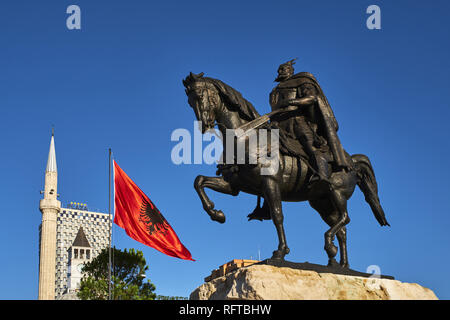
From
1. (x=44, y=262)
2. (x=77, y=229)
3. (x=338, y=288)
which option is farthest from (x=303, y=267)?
(x=77, y=229)

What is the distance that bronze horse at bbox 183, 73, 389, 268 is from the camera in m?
9.98

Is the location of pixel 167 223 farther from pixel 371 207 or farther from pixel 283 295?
pixel 283 295

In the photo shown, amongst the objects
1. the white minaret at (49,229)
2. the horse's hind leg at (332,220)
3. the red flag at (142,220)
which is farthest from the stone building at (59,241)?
the horse's hind leg at (332,220)

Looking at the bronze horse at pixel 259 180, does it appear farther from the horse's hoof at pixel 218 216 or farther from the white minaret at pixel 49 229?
the white minaret at pixel 49 229

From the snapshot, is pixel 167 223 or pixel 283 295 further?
pixel 167 223

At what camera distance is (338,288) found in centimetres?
955

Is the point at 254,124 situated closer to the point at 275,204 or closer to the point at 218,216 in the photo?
the point at 275,204

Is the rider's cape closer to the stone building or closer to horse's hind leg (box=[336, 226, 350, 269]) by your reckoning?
horse's hind leg (box=[336, 226, 350, 269])

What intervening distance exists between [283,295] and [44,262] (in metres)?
79.0

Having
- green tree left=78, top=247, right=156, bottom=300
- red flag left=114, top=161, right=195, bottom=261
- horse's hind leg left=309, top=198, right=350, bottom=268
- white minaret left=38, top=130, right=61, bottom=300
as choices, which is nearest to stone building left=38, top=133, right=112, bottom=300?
white minaret left=38, top=130, right=61, bottom=300

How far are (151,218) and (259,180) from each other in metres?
8.36

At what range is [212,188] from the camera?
10172 millimetres

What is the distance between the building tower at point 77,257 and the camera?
83.6 metres

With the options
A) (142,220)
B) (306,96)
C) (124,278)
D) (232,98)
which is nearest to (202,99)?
Result: (232,98)
